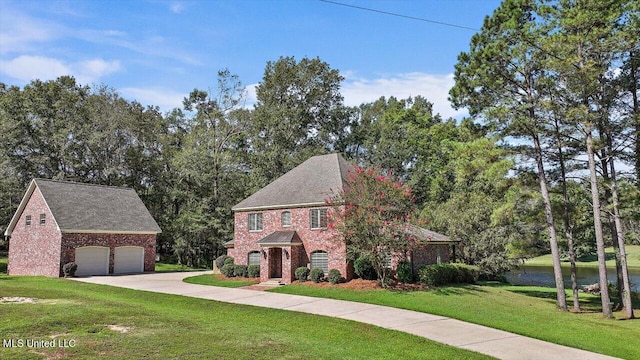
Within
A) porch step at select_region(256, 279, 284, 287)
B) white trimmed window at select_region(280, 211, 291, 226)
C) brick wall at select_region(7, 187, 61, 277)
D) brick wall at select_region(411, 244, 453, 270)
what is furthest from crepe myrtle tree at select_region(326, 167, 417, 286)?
brick wall at select_region(7, 187, 61, 277)

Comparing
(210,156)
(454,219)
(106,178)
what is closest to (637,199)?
(454,219)

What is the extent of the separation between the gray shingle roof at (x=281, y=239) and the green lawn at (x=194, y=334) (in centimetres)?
953

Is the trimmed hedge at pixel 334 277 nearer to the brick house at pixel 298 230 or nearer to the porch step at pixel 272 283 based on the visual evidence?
the brick house at pixel 298 230

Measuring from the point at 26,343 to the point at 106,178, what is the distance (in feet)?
129

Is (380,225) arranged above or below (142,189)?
below

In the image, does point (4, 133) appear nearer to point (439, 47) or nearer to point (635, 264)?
point (439, 47)

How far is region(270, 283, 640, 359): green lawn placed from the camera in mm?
12359

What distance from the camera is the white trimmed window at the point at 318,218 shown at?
24469 mm

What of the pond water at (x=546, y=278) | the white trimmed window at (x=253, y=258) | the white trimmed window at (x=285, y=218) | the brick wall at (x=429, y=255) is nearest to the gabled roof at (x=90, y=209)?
the white trimmed window at (x=253, y=258)

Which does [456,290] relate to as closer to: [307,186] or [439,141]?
[307,186]

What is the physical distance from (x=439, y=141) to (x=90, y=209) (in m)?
33.3

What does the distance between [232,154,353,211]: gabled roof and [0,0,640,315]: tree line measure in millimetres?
5169

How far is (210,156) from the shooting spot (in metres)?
42.3

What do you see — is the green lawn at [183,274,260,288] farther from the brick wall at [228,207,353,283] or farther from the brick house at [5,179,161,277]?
the brick house at [5,179,161,277]
